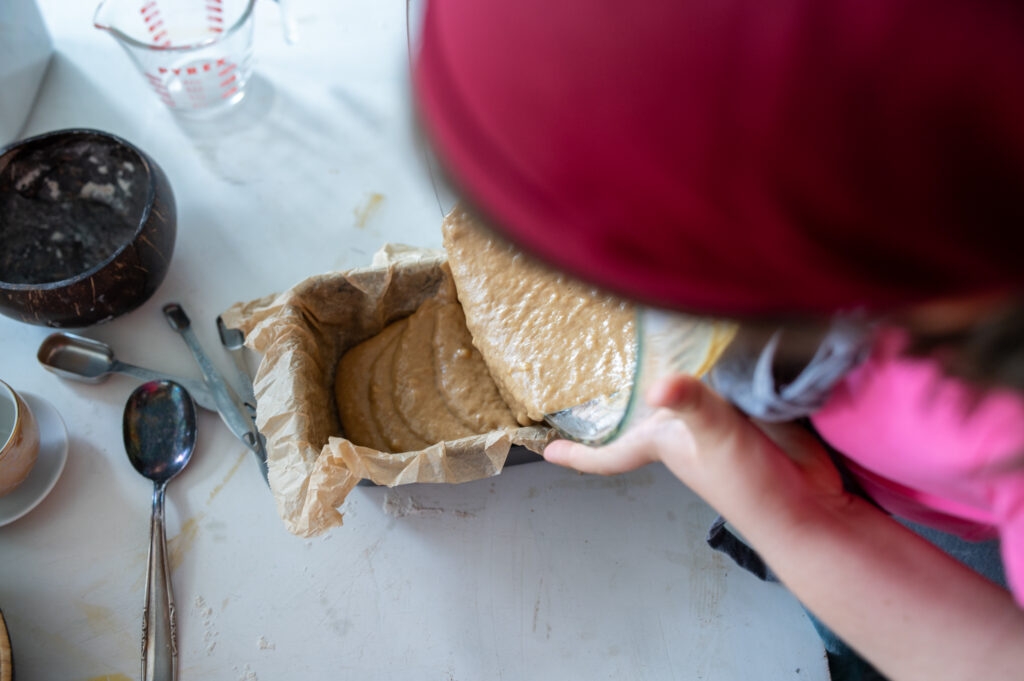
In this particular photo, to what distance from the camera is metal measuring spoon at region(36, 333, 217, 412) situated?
94 centimetres

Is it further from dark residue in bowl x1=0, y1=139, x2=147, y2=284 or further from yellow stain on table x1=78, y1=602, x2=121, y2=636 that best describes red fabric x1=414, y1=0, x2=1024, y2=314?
dark residue in bowl x1=0, y1=139, x2=147, y2=284

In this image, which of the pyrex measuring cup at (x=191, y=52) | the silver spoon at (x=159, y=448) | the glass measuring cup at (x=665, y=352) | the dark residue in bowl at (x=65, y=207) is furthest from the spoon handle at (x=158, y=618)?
the pyrex measuring cup at (x=191, y=52)

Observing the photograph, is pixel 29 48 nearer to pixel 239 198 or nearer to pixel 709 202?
pixel 239 198

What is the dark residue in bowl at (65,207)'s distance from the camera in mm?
1010

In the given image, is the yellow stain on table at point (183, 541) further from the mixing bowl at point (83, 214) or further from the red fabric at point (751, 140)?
the red fabric at point (751, 140)

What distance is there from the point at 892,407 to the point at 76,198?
1124mm

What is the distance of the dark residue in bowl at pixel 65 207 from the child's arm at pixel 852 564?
2.96 feet

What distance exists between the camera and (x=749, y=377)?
20.4 inches

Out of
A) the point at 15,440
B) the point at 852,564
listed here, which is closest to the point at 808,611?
the point at 852,564

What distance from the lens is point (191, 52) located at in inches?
45.2

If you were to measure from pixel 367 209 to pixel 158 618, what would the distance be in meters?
0.64

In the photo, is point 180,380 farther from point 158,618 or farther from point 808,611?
point 808,611

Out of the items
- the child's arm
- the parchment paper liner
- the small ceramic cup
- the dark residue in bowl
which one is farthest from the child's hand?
the dark residue in bowl

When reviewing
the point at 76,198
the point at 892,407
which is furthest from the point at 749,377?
the point at 76,198
